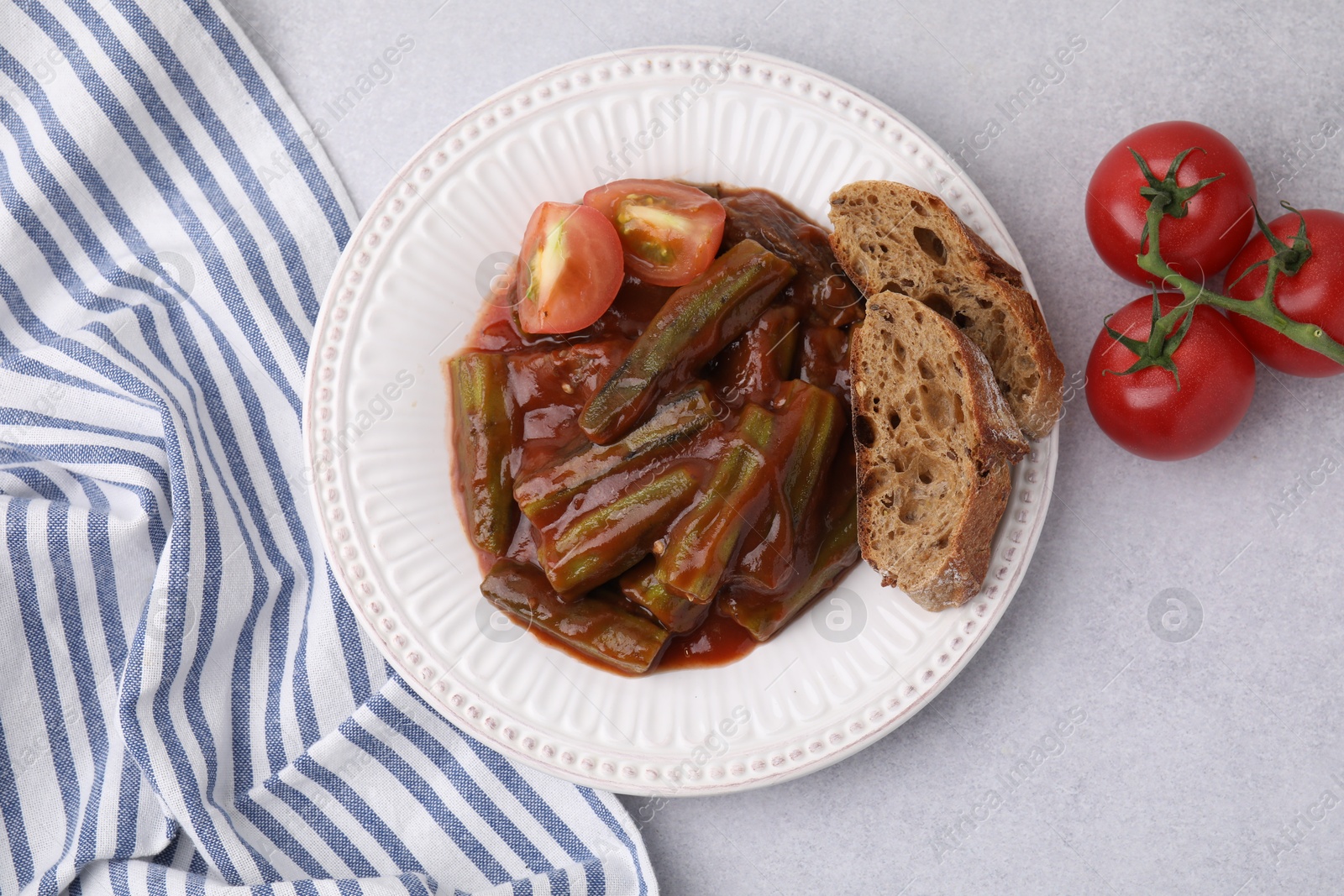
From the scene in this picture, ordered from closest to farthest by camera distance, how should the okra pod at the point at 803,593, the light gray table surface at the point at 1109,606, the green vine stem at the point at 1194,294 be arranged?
the green vine stem at the point at 1194,294, the okra pod at the point at 803,593, the light gray table surface at the point at 1109,606

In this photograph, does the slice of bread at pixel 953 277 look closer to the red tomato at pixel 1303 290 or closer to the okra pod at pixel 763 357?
the okra pod at pixel 763 357

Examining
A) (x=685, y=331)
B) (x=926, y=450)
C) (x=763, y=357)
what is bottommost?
(x=926, y=450)

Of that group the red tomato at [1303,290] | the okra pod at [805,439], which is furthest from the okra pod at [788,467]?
the red tomato at [1303,290]

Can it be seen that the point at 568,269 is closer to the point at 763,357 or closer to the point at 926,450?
the point at 763,357

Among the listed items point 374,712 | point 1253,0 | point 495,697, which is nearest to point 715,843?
point 495,697

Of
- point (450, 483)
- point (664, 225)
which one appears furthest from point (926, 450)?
point (450, 483)

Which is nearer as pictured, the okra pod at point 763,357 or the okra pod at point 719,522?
the okra pod at point 719,522

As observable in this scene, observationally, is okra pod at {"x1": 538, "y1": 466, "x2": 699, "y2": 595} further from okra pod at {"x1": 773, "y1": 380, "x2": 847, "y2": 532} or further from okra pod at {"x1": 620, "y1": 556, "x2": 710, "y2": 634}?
okra pod at {"x1": 773, "y1": 380, "x2": 847, "y2": 532}
